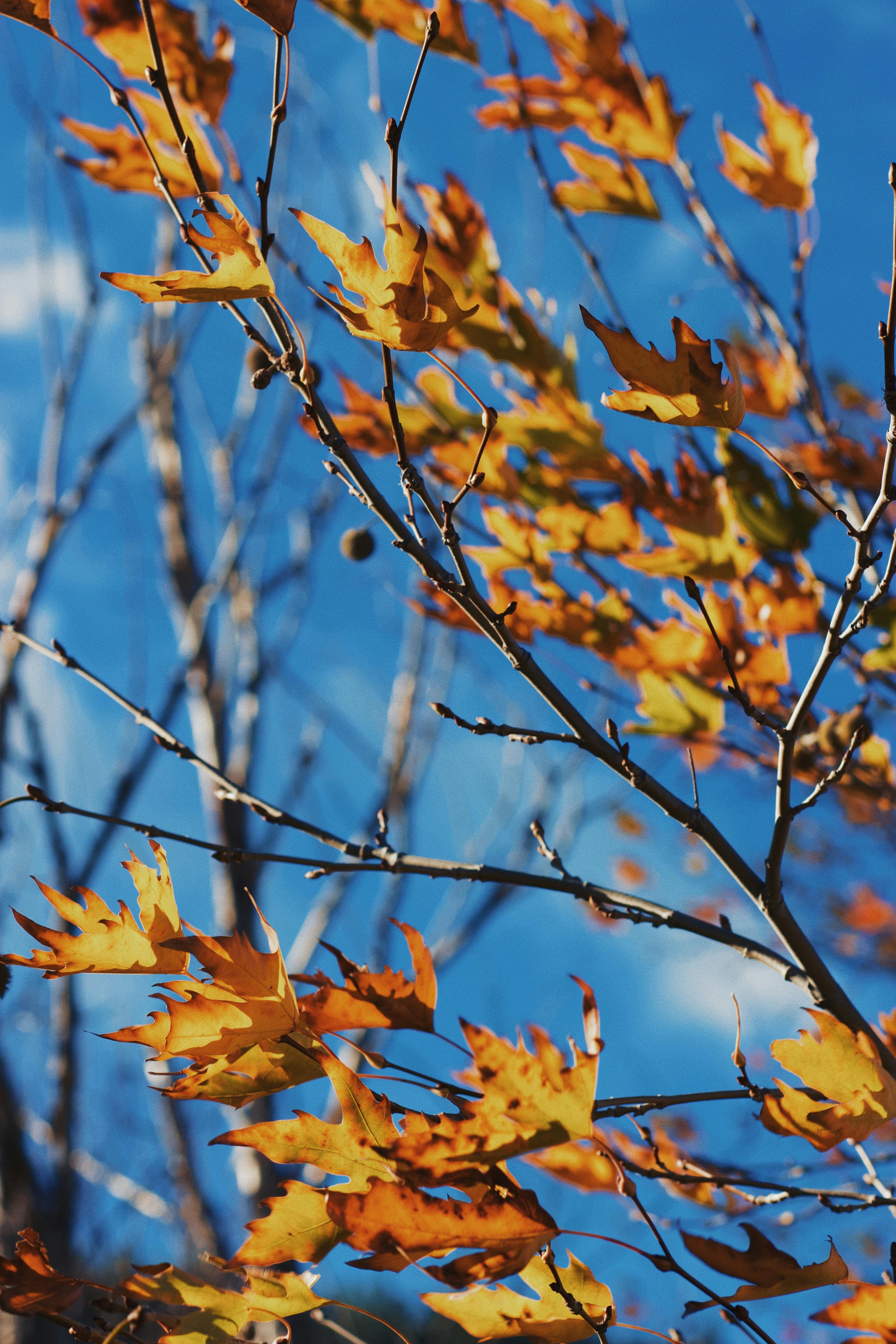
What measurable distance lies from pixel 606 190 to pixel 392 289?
4.04ft

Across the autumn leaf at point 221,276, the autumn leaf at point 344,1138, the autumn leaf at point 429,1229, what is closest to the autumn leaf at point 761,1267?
the autumn leaf at point 429,1229

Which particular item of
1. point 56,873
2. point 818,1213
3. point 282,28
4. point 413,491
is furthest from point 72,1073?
point 282,28

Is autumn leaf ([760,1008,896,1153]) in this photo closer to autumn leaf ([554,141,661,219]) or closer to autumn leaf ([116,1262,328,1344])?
autumn leaf ([116,1262,328,1344])

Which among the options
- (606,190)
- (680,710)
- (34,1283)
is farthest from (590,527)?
(34,1283)

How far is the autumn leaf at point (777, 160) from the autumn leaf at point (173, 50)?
3.14ft

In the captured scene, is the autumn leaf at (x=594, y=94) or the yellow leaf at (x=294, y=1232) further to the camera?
the autumn leaf at (x=594, y=94)

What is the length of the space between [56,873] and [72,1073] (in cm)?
56

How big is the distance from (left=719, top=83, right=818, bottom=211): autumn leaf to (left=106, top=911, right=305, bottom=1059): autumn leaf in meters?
1.58

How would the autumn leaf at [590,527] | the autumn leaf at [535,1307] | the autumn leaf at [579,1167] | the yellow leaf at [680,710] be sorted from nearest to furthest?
the autumn leaf at [535,1307] < the autumn leaf at [579,1167] < the yellow leaf at [680,710] < the autumn leaf at [590,527]

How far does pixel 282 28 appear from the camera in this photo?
679mm

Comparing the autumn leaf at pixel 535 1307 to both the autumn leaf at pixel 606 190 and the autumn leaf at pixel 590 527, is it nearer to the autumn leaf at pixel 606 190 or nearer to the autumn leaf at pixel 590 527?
the autumn leaf at pixel 590 527

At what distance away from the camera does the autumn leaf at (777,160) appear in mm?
1579

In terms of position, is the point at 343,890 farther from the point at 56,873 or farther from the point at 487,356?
the point at 487,356

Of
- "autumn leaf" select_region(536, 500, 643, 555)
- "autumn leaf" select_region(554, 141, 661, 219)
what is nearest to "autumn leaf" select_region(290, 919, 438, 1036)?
"autumn leaf" select_region(536, 500, 643, 555)
